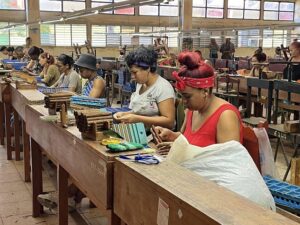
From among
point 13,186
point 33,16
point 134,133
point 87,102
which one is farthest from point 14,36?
point 134,133

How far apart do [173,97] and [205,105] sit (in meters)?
0.96

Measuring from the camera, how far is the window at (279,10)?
2033 cm

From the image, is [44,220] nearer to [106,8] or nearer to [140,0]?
[140,0]

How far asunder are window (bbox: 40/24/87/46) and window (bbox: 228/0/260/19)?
720 cm

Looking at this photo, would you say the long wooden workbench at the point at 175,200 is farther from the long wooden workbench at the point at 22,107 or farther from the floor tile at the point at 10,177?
the floor tile at the point at 10,177

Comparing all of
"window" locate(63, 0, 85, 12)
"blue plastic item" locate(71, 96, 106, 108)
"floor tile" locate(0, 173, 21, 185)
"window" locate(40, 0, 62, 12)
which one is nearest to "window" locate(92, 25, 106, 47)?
"window" locate(63, 0, 85, 12)

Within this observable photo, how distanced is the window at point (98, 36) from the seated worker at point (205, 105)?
1554 cm

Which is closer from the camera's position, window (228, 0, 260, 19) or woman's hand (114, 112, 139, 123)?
woman's hand (114, 112, 139, 123)

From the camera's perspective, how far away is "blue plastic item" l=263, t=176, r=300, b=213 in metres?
1.98

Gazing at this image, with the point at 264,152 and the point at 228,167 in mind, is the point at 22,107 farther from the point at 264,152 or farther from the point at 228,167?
the point at 228,167

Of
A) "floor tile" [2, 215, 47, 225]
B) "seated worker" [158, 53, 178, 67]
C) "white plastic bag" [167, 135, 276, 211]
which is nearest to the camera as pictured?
"white plastic bag" [167, 135, 276, 211]

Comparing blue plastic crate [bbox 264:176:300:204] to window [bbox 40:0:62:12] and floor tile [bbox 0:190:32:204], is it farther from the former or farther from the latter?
window [bbox 40:0:62:12]

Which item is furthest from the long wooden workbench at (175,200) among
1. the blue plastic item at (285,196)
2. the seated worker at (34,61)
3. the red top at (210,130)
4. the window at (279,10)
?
the window at (279,10)

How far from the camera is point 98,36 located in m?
17.2
